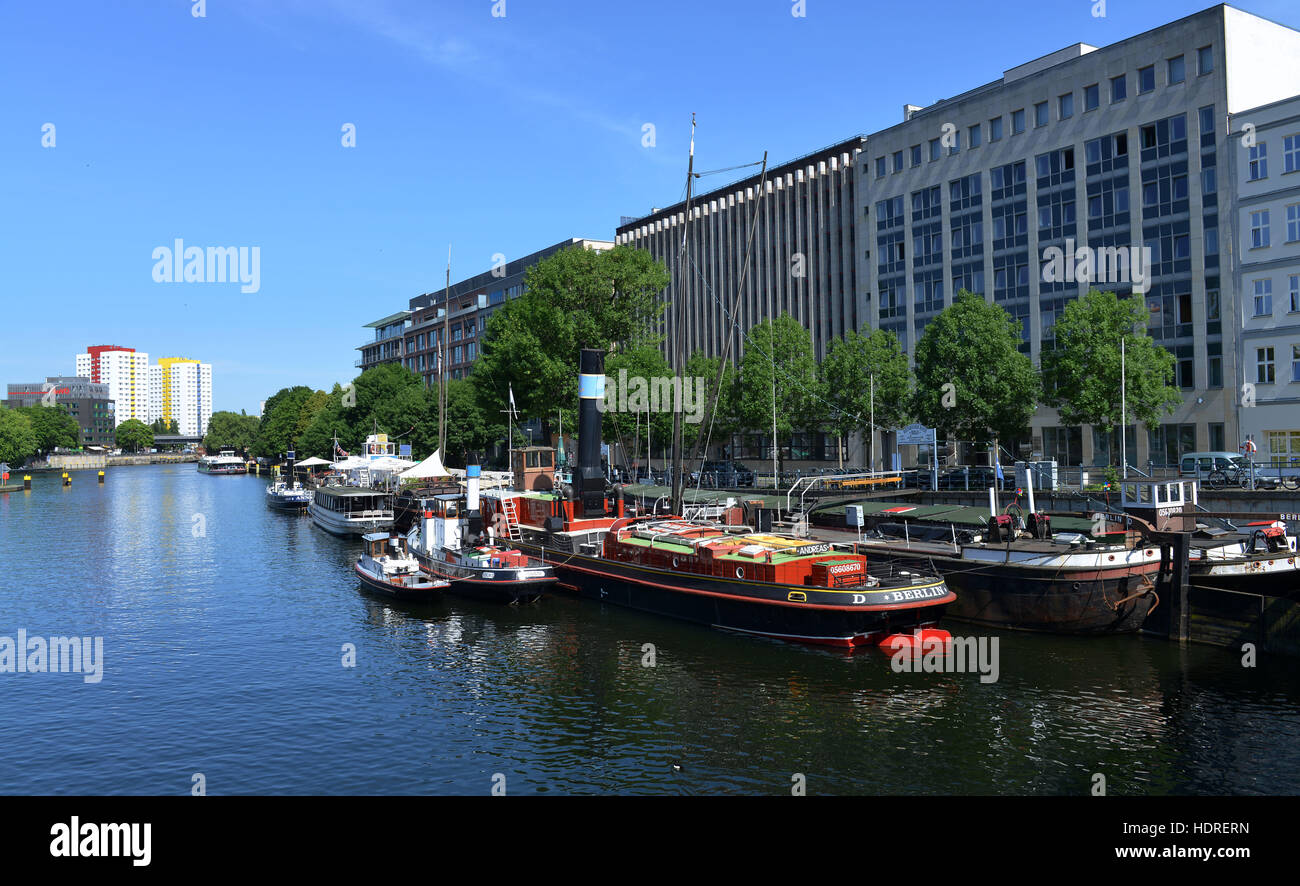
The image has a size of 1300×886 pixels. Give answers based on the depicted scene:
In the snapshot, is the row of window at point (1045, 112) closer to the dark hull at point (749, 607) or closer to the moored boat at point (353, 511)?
the dark hull at point (749, 607)

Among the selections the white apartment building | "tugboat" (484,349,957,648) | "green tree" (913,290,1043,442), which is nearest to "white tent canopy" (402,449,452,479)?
"tugboat" (484,349,957,648)

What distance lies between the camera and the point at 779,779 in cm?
2038

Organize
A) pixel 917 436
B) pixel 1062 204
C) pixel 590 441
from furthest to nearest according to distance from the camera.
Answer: pixel 1062 204
pixel 917 436
pixel 590 441

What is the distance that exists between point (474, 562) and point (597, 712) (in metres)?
17.5

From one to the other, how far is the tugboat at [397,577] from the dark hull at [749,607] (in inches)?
293

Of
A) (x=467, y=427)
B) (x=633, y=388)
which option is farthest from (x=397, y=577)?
(x=467, y=427)

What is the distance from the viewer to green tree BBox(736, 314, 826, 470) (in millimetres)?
78312

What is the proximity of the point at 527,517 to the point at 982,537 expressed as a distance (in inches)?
974

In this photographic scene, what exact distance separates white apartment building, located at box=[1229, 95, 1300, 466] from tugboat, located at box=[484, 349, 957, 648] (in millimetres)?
39592

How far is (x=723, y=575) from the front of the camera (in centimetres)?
3434

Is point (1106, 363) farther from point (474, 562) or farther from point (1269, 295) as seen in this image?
point (474, 562)

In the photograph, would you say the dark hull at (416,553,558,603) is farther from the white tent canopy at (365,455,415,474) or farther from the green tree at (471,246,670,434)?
the white tent canopy at (365,455,415,474)

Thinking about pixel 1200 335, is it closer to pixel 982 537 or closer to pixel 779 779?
pixel 982 537
